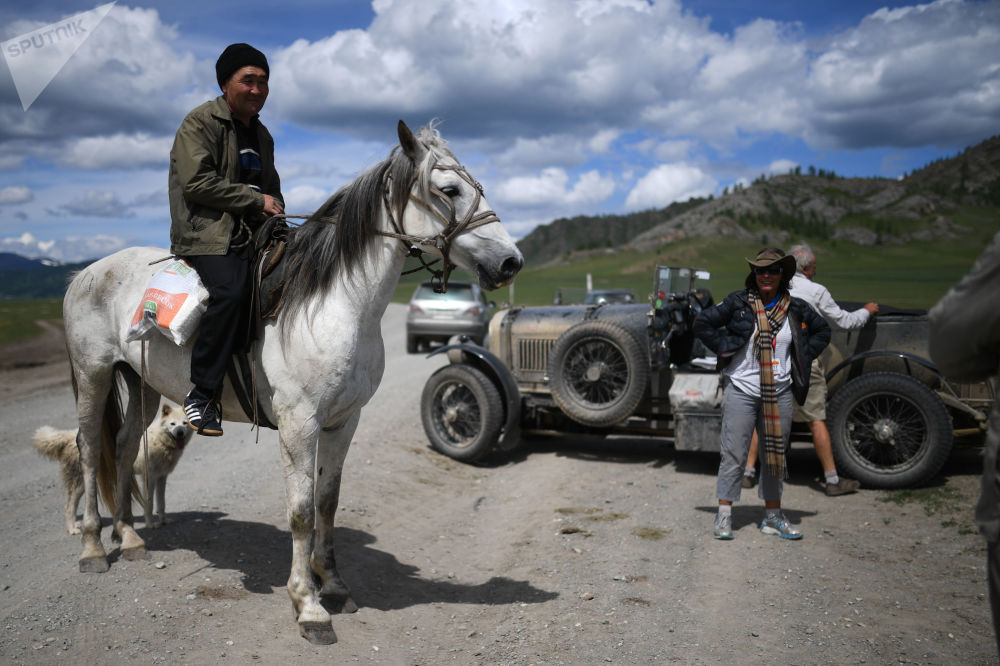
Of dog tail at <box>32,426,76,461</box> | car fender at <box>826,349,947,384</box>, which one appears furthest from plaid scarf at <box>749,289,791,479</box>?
dog tail at <box>32,426,76,461</box>

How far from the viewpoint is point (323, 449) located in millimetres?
4246

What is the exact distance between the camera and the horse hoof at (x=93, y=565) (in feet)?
15.0

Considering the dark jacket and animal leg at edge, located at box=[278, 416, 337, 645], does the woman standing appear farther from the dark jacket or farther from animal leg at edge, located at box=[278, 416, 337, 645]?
animal leg at edge, located at box=[278, 416, 337, 645]

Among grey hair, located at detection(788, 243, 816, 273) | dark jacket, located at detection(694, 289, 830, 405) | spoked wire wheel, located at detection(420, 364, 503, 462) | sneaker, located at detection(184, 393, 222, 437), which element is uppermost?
grey hair, located at detection(788, 243, 816, 273)

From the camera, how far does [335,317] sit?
3.88 meters

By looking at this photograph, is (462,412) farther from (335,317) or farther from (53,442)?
(335,317)

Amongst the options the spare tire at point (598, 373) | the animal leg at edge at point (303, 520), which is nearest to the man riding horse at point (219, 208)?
the animal leg at edge at point (303, 520)

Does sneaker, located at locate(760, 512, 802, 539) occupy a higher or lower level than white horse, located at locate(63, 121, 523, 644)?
lower

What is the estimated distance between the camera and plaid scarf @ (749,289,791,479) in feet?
18.0

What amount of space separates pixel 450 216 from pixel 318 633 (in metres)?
2.44

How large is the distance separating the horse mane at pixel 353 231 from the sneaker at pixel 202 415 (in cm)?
66

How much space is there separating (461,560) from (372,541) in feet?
2.64

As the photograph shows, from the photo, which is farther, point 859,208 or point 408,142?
point 859,208

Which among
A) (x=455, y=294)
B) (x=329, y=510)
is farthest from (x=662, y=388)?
(x=455, y=294)
